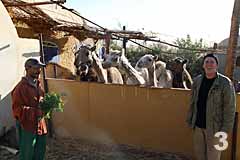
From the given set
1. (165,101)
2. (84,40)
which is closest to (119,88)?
(165,101)

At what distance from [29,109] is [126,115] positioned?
2.39m

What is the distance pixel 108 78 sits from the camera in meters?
7.68

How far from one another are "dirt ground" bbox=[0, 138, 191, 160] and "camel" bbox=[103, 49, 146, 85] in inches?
55.5

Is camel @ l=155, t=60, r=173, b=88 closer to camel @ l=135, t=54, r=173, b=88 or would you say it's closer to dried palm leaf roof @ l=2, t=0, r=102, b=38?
camel @ l=135, t=54, r=173, b=88

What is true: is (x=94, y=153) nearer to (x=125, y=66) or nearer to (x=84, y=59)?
(x=125, y=66)

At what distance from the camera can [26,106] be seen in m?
4.17

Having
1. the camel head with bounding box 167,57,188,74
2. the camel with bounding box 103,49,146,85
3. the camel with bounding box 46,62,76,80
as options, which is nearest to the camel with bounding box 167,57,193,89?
the camel head with bounding box 167,57,188,74

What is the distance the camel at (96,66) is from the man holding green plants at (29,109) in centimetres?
321

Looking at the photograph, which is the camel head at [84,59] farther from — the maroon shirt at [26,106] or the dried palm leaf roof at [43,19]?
the maroon shirt at [26,106]

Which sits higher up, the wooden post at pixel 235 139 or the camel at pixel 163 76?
the camel at pixel 163 76

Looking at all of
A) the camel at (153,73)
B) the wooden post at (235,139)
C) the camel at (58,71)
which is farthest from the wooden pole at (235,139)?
the camel at (58,71)

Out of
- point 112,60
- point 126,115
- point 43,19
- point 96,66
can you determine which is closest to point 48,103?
point 126,115

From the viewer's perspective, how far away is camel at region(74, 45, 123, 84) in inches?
295

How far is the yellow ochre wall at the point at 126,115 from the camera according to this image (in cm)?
573
